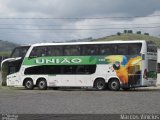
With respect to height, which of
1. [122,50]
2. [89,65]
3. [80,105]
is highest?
[122,50]

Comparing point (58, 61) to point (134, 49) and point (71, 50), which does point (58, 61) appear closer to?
point (71, 50)

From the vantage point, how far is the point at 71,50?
35.9 meters

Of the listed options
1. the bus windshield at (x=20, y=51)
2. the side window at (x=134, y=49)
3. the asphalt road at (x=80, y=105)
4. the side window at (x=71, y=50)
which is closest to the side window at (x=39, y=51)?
the bus windshield at (x=20, y=51)

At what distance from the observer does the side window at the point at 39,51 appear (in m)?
36.8

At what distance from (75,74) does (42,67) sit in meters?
2.85

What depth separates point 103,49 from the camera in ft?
113

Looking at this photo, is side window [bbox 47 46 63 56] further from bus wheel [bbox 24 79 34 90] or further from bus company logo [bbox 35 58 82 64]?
bus wheel [bbox 24 79 34 90]

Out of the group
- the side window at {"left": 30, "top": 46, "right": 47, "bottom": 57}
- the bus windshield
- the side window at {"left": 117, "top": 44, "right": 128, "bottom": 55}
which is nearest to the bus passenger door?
the side window at {"left": 117, "top": 44, "right": 128, "bottom": 55}


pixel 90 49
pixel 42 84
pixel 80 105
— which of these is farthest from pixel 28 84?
pixel 80 105

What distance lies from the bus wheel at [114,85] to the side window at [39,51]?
5.71 metres

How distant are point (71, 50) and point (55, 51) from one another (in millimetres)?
1324

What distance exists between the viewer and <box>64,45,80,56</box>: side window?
35.6 meters

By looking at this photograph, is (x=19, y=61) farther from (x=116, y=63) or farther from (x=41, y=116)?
(x=41, y=116)

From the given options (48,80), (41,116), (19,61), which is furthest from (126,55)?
(41,116)
